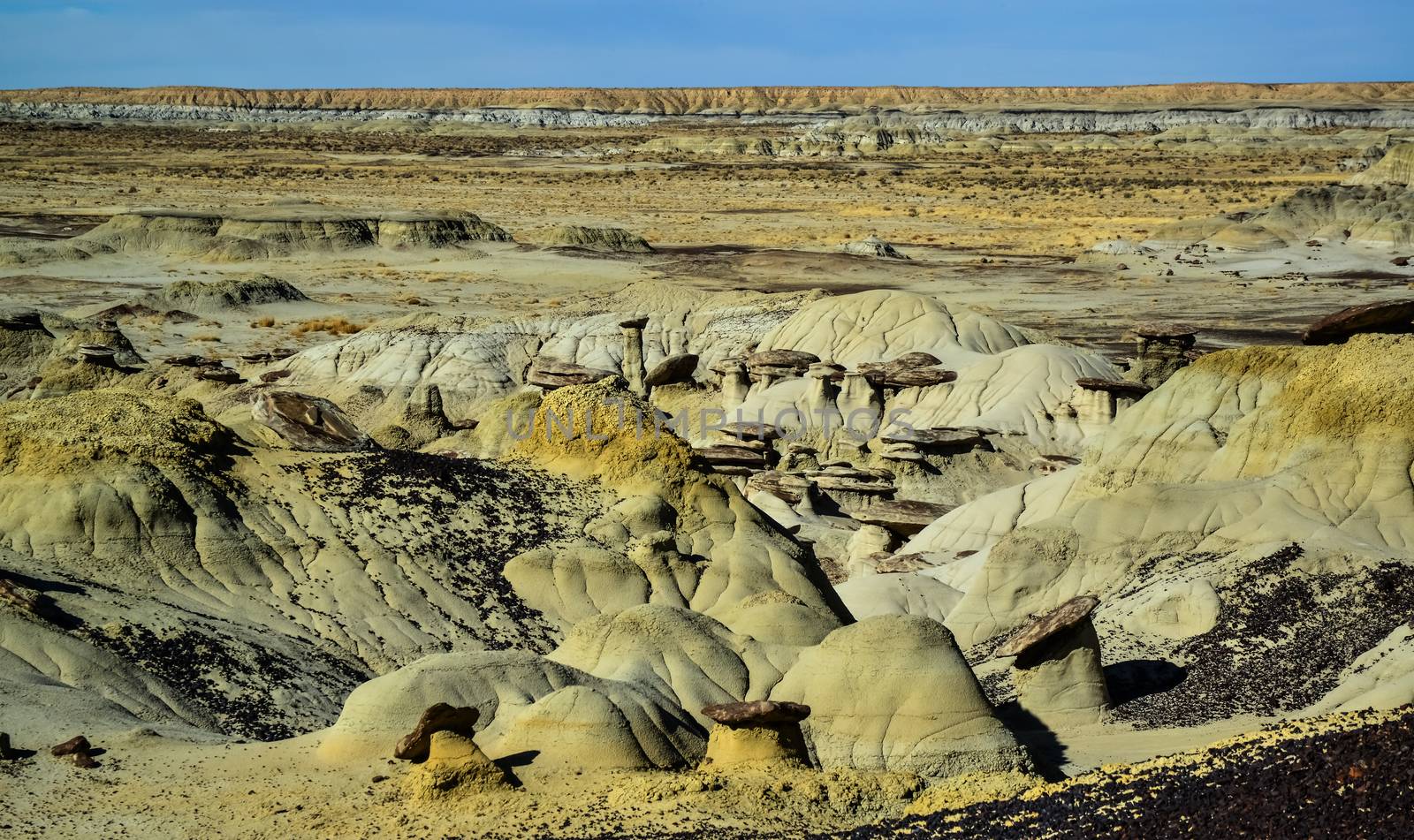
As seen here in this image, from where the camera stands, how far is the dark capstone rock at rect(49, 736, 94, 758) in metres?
13.4

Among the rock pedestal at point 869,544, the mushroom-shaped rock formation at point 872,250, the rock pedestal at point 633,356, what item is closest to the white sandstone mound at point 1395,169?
the mushroom-shaped rock formation at point 872,250

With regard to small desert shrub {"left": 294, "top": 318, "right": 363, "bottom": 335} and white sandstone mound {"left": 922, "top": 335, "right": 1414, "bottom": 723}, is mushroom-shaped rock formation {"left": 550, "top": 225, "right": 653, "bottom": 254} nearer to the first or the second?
small desert shrub {"left": 294, "top": 318, "right": 363, "bottom": 335}

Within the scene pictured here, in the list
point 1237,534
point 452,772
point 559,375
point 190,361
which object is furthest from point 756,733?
point 190,361

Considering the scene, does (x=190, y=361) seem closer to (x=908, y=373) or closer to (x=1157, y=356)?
(x=908, y=373)

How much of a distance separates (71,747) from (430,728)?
294 cm

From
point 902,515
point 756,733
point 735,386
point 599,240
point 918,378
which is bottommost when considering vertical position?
point 902,515

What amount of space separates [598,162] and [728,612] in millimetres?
119902

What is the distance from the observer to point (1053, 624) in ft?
56.6

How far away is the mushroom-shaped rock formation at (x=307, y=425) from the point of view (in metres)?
23.0

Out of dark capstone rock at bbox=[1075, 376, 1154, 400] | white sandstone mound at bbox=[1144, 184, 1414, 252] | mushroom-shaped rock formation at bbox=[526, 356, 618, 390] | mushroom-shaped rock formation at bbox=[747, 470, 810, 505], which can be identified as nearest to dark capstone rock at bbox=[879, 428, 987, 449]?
dark capstone rock at bbox=[1075, 376, 1154, 400]

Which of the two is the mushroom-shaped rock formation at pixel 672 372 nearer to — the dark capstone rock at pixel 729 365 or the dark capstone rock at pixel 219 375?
the dark capstone rock at pixel 729 365

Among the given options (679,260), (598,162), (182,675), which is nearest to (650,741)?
(182,675)

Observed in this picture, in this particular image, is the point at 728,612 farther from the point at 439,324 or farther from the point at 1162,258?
the point at 1162,258

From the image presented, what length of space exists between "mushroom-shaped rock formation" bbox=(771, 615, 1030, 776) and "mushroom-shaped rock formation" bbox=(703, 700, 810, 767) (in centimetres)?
79
